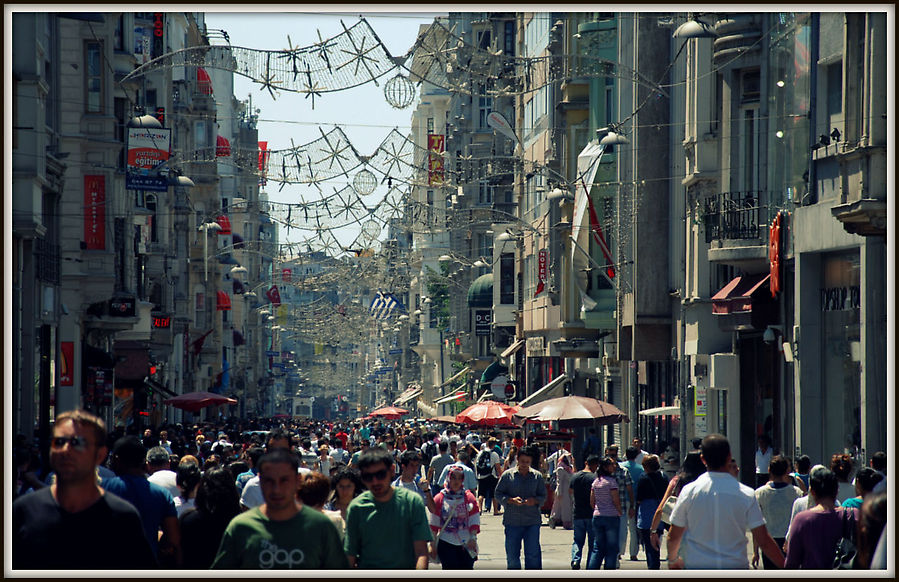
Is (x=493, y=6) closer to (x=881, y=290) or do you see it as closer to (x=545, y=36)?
(x=881, y=290)

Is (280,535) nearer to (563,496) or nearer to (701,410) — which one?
(563,496)

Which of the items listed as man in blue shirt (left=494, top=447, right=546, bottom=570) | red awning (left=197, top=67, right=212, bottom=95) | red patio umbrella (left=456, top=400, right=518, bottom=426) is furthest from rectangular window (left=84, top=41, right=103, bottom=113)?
red awning (left=197, top=67, right=212, bottom=95)

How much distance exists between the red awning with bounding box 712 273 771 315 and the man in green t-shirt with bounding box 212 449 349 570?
60.2 feet

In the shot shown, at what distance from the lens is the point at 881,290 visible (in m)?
19.3

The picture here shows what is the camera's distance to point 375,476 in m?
9.76

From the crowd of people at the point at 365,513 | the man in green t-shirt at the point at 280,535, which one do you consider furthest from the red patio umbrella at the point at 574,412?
the man in green t-shirt at the point at 280,535

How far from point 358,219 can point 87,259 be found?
647 centimetres

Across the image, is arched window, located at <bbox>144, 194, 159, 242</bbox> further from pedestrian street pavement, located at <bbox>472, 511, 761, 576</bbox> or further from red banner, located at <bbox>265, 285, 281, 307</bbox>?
red banner, located at <bbox>265, 285, 281, 307</bbox>

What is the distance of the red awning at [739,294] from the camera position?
25.1m

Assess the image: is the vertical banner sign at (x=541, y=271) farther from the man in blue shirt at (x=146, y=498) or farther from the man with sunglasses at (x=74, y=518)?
the man with sunglasses at (x=74, y=518)

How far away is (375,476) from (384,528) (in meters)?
0.36

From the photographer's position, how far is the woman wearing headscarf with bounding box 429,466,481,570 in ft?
45.9

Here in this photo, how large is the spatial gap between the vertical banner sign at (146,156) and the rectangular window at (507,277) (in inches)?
1161

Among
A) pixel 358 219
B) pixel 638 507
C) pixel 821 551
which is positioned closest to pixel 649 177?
pixel 358 219
